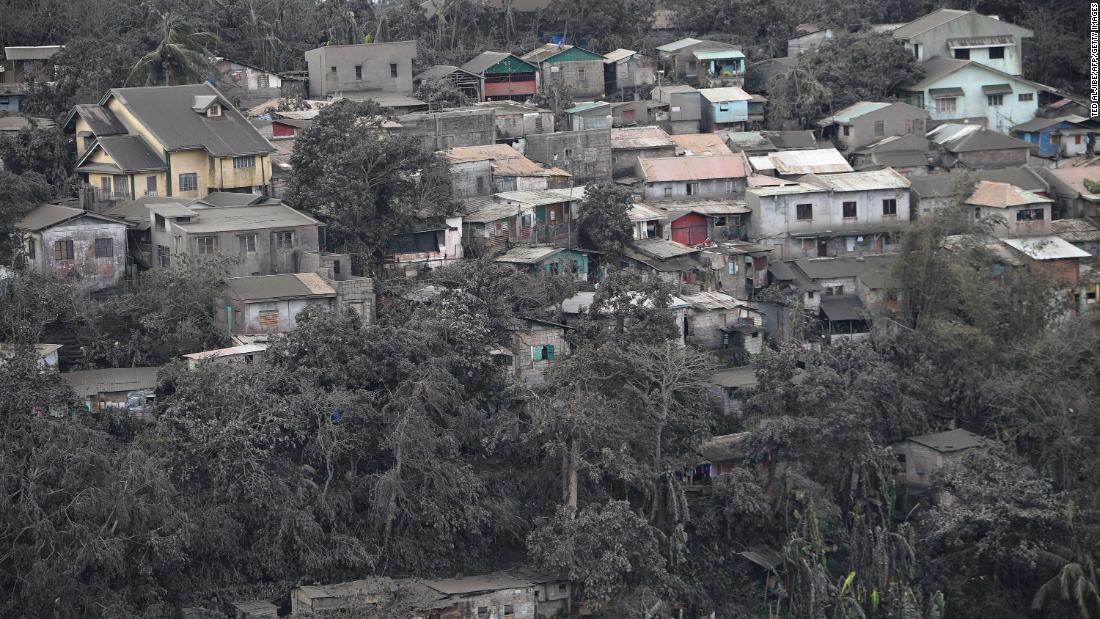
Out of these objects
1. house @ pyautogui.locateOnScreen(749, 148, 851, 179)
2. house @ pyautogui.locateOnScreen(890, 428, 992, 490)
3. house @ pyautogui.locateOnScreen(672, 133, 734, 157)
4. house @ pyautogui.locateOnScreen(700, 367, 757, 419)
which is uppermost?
house @ pyautogui.locateOnScreen(672, 133, 734, 157)

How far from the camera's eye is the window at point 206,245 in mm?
26609

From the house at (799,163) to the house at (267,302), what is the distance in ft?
37.8

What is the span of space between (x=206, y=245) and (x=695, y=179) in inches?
427

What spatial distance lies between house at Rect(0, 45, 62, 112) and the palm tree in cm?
255

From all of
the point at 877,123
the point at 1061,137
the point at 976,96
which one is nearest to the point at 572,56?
the point at 877,123

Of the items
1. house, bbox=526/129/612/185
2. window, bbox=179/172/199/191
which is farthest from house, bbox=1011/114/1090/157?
window, bbox=179/172/199/191

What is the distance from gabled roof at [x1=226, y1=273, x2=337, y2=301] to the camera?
2570 centimetres

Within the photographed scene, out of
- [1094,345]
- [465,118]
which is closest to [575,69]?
[465,118]

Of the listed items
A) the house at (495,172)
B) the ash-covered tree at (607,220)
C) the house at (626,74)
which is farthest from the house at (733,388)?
the house at (626,74)

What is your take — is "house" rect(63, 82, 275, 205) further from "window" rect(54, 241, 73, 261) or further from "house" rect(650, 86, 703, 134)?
"house" rect(650, 86, 703, 134)

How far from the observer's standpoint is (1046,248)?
103ft

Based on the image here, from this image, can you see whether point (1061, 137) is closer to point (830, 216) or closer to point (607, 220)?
point (830, 216)

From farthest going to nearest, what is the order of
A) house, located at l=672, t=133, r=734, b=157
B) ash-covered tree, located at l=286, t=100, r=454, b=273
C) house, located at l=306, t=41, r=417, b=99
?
1. house, located at l=306, t=41, r=417, b=99
2. house, located at l=672, t=133, r=734, b=157
3. ash-covered tree, located at l=286, t=100, r=454, b=273

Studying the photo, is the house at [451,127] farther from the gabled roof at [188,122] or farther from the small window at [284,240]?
the small window at [284,240]
